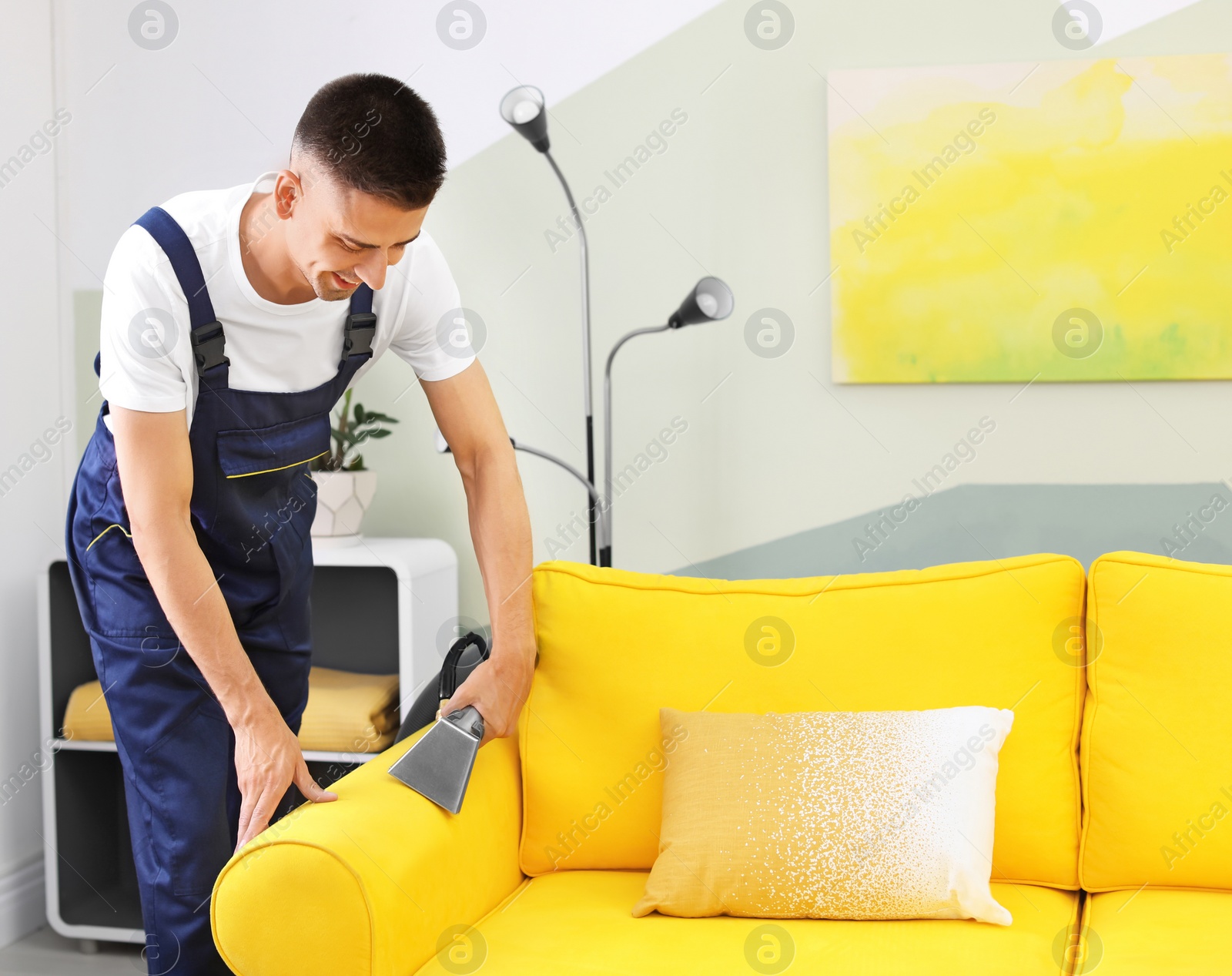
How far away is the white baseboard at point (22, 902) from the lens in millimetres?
2348

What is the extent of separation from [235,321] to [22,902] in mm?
1771

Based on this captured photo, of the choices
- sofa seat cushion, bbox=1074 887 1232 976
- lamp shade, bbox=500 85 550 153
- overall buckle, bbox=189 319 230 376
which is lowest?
sofa seat cushion, bbox=1074 887 1232 976

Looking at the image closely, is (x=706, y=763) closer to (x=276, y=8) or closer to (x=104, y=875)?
(x=104, y=875)

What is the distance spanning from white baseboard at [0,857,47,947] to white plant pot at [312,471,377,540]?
1083 mm

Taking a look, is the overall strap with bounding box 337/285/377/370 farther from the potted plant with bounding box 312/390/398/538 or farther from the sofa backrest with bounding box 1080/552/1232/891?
the sofa backrest with bounding box 1080/552/1232/891

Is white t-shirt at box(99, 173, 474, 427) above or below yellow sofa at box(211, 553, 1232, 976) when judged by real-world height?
above

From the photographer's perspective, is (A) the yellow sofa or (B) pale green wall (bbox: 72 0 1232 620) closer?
(A) the yellow sofa

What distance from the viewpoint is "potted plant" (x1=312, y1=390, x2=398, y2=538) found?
2.20m

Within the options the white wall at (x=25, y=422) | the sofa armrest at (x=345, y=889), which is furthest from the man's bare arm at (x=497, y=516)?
the white wall at (x=25, y=422)

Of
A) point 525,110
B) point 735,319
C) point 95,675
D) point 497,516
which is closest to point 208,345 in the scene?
point 497,516

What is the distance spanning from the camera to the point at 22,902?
2391 millimetres

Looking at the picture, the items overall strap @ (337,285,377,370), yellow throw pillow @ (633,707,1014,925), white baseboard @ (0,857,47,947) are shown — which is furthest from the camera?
white baseboard @ (0,857,47,947)

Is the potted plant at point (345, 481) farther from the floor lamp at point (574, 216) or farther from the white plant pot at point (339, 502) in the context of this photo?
the floor lamp at point (574, 216)

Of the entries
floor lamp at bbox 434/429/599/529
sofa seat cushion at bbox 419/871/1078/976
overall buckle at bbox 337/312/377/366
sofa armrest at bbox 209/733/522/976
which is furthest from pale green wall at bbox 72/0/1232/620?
sofa armrest at bbox 209/733/522/976
